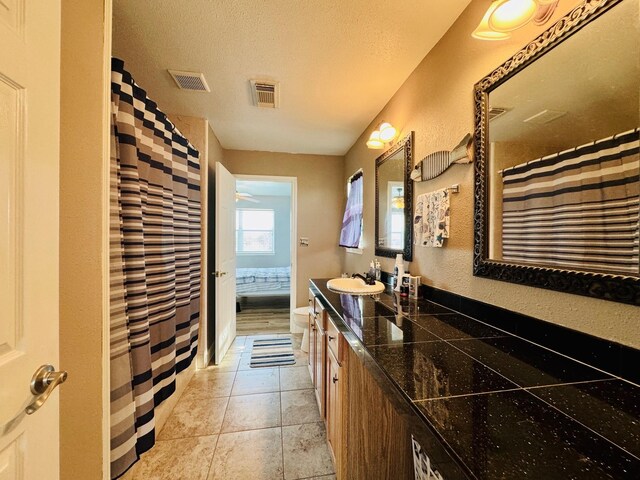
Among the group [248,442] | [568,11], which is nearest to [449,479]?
Result: [568,11]

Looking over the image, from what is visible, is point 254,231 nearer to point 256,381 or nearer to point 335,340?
point 256,381

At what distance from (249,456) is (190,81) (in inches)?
99.5

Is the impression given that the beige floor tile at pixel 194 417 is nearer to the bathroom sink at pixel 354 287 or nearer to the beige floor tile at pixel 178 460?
the beige floor tile at pixel 178 460

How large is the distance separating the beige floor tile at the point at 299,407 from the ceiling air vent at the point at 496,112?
210 cm

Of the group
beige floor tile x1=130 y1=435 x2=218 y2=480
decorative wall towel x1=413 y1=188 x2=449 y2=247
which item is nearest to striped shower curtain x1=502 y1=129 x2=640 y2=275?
decorative wall towel x1=413 y1=188 x2=449 y2=247

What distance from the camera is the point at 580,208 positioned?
0.77 m

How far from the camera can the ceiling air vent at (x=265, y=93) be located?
1.88m

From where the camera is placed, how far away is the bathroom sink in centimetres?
174

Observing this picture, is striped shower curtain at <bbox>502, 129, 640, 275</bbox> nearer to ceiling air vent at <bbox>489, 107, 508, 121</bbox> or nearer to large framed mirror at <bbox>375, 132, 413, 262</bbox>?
ceiling air vent at <bbox>489, 107, 508, 121</bbox>

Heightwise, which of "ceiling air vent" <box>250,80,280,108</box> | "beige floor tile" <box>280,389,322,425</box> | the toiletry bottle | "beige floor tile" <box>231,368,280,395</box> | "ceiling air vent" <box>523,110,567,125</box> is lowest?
"beige floor tile" <box>280,389,322,425</box>

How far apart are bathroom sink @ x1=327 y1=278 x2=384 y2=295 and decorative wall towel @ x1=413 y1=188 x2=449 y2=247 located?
43cm
